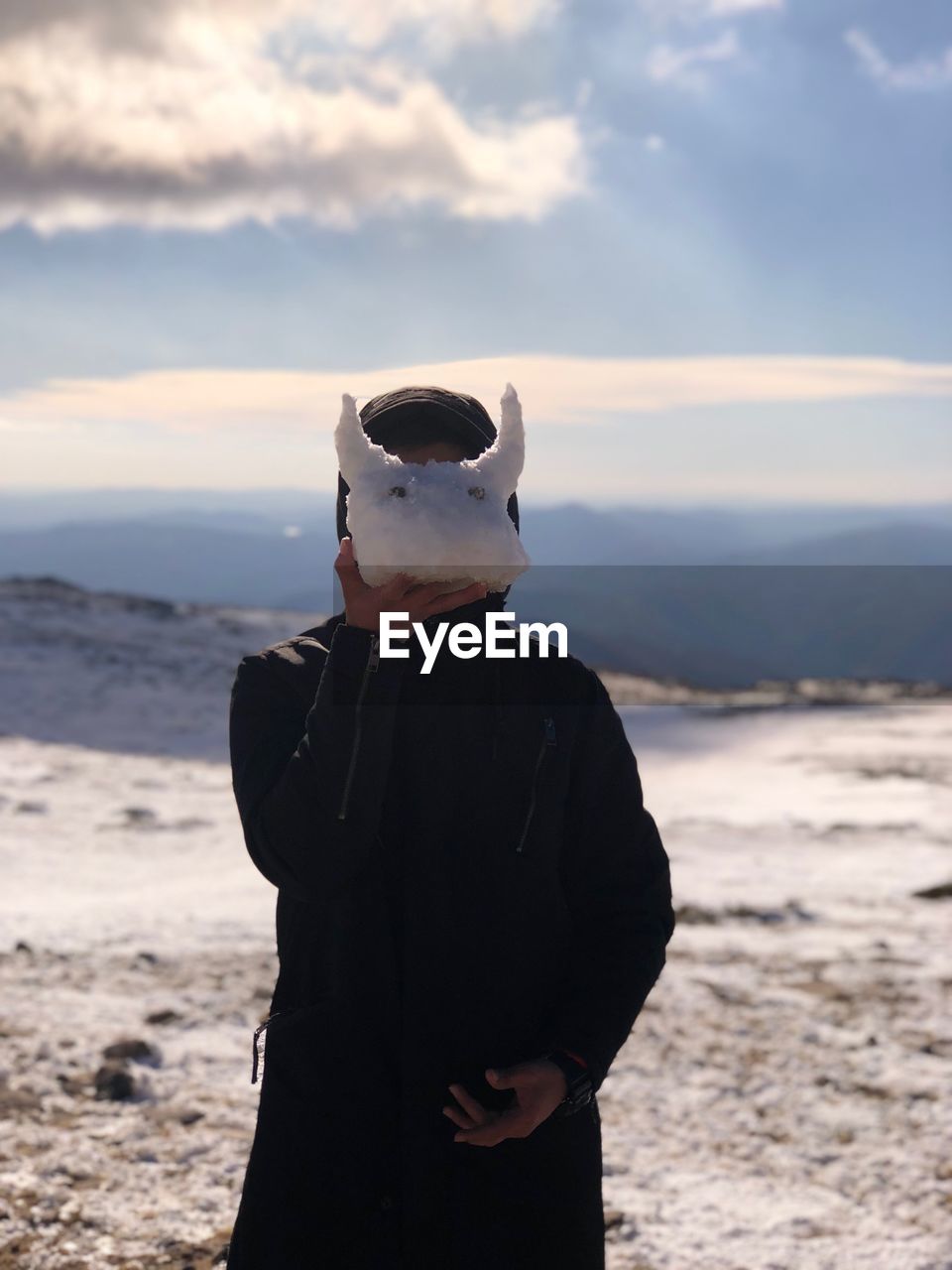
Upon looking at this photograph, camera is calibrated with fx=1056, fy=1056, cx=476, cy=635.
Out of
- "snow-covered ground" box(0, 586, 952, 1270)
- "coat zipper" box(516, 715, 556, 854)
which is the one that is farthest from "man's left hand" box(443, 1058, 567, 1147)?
"snow-covered ground" box(0, 586, 952, 1270)

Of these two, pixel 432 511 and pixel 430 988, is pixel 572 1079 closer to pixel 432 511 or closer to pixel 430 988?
pixel 430 988

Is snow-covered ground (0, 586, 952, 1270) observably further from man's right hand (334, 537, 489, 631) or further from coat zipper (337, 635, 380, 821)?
man's right hand (334, 537, 489, 631)

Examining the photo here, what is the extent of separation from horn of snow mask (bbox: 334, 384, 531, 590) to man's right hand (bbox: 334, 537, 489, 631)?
0.02 meters

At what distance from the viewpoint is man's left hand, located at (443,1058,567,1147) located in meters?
1.80

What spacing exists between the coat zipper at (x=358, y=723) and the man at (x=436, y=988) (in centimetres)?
13

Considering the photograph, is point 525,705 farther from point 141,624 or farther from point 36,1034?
point 141,624

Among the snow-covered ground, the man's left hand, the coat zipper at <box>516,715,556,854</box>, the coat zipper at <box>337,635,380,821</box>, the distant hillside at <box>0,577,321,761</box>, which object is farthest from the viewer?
the distant hillside at <box>0,577,321,761</box>

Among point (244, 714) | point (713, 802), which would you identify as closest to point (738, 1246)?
point (244, 714)

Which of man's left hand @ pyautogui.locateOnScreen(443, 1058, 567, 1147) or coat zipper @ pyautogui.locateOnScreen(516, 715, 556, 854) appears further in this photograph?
coat zipper @ pyautogui.locateOnScreen(516, 715, 556, 854)

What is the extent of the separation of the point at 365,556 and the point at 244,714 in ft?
1.30

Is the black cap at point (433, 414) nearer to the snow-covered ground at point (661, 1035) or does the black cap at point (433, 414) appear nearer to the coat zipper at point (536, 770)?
the coat zipper at point (536, 770)

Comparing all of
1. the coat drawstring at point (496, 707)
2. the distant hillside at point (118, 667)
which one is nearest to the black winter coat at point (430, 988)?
the coat drawstring at point (496, 707)

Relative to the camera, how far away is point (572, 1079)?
6.07 feet

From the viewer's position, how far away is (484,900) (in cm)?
191
